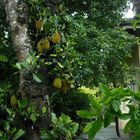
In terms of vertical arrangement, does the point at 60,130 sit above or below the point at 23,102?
below

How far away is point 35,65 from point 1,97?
65 cm

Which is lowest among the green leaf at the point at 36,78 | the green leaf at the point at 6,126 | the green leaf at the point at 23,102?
the green leaf at the point at 6,126

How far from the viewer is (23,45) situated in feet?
6.54

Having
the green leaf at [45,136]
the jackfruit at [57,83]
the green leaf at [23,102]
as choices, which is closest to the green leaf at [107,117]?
the green leaf at [45,136]

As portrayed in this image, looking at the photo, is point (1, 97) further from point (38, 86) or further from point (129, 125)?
point (129, 125)

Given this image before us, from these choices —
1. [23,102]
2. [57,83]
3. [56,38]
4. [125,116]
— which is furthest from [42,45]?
[125,116]

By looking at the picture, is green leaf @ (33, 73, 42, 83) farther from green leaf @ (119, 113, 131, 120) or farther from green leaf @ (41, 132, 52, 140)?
green leaf @ (119, 113, 131, 120)

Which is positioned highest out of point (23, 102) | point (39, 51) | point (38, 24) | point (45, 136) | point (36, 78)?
point (38, 24)

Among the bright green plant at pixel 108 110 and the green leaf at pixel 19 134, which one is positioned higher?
the bright green plant at pixel 108 110

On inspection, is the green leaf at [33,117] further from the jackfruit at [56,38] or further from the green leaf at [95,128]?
the green leaf at [95,128]

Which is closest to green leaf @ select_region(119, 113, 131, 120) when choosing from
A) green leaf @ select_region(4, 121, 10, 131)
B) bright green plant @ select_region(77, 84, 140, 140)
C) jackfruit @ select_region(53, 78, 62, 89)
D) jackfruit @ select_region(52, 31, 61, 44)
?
bright green plant @ select_region(77, 84, 140, 140)

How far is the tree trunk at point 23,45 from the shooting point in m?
1.87

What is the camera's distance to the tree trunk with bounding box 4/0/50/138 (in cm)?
187

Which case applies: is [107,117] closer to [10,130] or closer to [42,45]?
[10,130]
